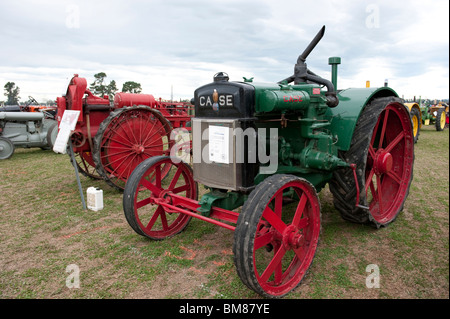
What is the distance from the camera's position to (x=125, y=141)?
5.58 m

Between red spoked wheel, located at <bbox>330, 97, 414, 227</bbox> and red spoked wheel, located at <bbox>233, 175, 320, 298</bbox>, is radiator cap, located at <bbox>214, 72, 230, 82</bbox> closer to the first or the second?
red spoked wheel, located at <bbox>233, 175, 320, 298</bbox>

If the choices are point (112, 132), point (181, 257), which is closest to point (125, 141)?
point (112, 132)

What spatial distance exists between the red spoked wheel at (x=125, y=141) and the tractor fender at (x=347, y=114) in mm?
2736

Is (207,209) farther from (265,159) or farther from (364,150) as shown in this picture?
(364,150)

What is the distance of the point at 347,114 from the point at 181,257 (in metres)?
2.19

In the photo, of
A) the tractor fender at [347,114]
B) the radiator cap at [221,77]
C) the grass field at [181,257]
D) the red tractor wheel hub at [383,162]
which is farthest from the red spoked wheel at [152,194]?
the red tractor wheel hub at [383,162]

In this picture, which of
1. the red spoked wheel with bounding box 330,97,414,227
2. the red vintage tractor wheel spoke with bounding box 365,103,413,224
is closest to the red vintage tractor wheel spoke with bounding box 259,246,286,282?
the red spoked wheel with bounding box 330,97,414,227

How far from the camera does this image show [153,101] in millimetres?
7109

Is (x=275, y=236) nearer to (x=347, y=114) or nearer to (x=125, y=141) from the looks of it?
(x=347, y=114)

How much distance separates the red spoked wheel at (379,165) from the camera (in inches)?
128

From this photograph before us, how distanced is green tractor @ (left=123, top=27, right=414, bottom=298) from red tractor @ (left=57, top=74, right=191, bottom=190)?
227 centimetres

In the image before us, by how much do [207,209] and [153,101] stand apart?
4785 mm

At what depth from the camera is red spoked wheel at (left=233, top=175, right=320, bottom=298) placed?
86.2 inches
